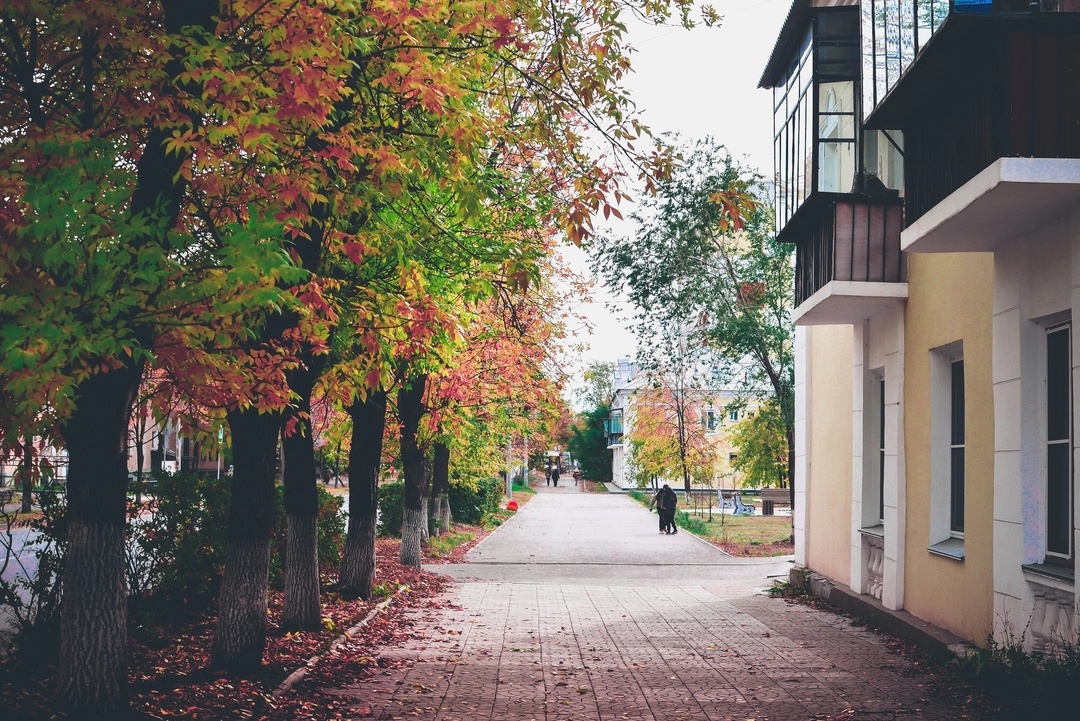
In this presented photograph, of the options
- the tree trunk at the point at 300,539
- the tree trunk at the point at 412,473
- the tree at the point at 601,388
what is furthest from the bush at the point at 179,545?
the tree at the point at 601,388

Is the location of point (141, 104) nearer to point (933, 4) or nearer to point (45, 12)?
point (45, 12)

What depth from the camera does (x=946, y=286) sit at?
1156 cm

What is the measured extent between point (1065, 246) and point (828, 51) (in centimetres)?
696

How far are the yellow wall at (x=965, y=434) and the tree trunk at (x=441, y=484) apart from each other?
756 inches

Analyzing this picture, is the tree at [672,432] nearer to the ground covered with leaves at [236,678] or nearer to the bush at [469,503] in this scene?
the bush at [469,503]

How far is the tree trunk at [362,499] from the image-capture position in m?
14.8

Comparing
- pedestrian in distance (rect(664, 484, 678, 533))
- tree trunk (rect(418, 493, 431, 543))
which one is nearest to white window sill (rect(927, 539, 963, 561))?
tree trunk (rect(418, 493, 431, 543))

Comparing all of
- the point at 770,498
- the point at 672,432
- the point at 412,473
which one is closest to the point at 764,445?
the point at 770,498

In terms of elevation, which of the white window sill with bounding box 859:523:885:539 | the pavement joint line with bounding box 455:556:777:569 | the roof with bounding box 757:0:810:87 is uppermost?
the roof with bounding box 757:0:810:87

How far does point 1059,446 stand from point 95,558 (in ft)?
24.5

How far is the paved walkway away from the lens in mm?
8367

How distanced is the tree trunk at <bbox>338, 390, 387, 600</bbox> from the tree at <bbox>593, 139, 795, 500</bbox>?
526 inches

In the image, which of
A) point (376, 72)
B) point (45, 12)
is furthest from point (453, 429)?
point (45, 12)

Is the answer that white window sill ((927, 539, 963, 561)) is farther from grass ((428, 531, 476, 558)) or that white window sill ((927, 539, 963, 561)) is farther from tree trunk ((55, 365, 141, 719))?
grass ((428, 531, 476, 558))
